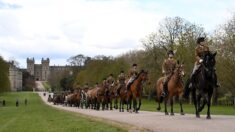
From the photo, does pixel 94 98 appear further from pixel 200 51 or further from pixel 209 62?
pixel 209 62

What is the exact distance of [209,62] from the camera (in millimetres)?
21281

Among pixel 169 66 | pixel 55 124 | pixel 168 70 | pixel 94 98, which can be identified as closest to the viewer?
pixel 169 66

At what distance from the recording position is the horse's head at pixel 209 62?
2127 centimetres

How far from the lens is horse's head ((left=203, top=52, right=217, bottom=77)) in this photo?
69.8 feet

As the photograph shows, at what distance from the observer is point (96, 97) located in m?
50.7

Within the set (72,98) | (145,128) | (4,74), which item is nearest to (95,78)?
(4,74)

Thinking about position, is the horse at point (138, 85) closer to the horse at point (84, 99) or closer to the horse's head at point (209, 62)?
the horse's head at point (209, 62)

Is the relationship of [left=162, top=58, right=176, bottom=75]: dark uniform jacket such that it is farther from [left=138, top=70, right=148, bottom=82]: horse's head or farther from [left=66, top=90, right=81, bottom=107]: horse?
[left=66, top=90, right=81, bottom=107]: horse

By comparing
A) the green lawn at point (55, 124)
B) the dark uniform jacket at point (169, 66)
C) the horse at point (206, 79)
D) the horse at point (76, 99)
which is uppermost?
the dark uniform jacket at point (169, 66)

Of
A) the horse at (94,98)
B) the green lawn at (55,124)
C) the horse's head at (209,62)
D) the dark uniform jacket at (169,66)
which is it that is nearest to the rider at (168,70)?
the dark uniform jacket at (169,66)

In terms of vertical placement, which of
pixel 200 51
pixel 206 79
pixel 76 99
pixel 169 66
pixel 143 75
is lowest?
pixel 76 99

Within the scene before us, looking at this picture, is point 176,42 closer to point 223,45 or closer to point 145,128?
point 223,45

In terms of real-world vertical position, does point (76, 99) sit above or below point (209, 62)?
below

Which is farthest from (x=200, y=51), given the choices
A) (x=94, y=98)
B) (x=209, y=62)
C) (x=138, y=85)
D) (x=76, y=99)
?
(x=76, y=99)
